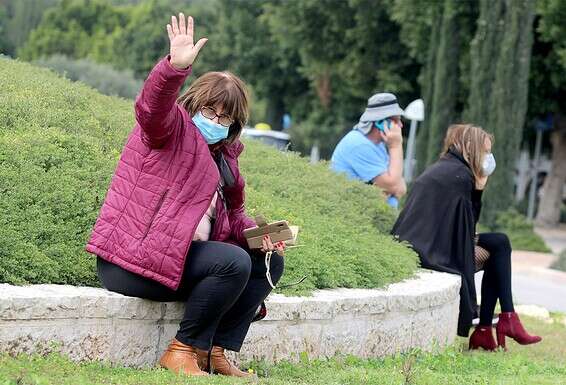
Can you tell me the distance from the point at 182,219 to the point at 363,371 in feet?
4.51

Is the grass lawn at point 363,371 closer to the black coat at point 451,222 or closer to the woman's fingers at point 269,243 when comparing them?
the black coat at point 451,222

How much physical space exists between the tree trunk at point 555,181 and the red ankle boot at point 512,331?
86.9 ft

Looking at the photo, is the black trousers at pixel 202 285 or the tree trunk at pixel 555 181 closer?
the black trousers at pixel 202 285

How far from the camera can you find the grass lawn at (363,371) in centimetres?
475

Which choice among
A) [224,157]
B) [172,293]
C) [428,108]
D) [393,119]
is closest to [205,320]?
[172,293]

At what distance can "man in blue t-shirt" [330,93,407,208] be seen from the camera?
931cm

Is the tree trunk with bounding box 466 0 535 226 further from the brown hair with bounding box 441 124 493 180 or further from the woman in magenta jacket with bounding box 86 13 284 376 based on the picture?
the woman in magenta jacket with bounding box 86 13 284 376

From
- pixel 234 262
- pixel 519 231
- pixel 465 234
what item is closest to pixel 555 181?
pixel 519 231

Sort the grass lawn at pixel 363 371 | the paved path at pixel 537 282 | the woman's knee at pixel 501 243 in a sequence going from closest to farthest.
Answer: the grass lawn at pixel 363 371, the woman's knee at pixel 501 243, the paved path at pixel 537 282

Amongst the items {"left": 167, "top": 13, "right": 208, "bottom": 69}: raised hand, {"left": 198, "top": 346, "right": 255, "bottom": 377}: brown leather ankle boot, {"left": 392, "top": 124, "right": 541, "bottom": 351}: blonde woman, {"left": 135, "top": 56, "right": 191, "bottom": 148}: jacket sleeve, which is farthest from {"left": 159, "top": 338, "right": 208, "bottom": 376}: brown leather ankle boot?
{"left": 392, "top": 124, "right": 541, "bottom": 351}: blonde woman

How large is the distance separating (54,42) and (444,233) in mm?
69109

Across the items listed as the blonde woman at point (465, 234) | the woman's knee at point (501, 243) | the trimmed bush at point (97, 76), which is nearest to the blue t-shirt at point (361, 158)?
the blonde woman at point (465, 234)

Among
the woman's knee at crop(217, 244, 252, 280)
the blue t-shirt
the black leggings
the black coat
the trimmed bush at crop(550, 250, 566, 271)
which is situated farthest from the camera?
the trimmed bush at crop(550, 250, 566, 271)

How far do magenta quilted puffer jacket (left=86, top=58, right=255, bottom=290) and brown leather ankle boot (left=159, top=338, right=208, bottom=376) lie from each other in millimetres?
363
